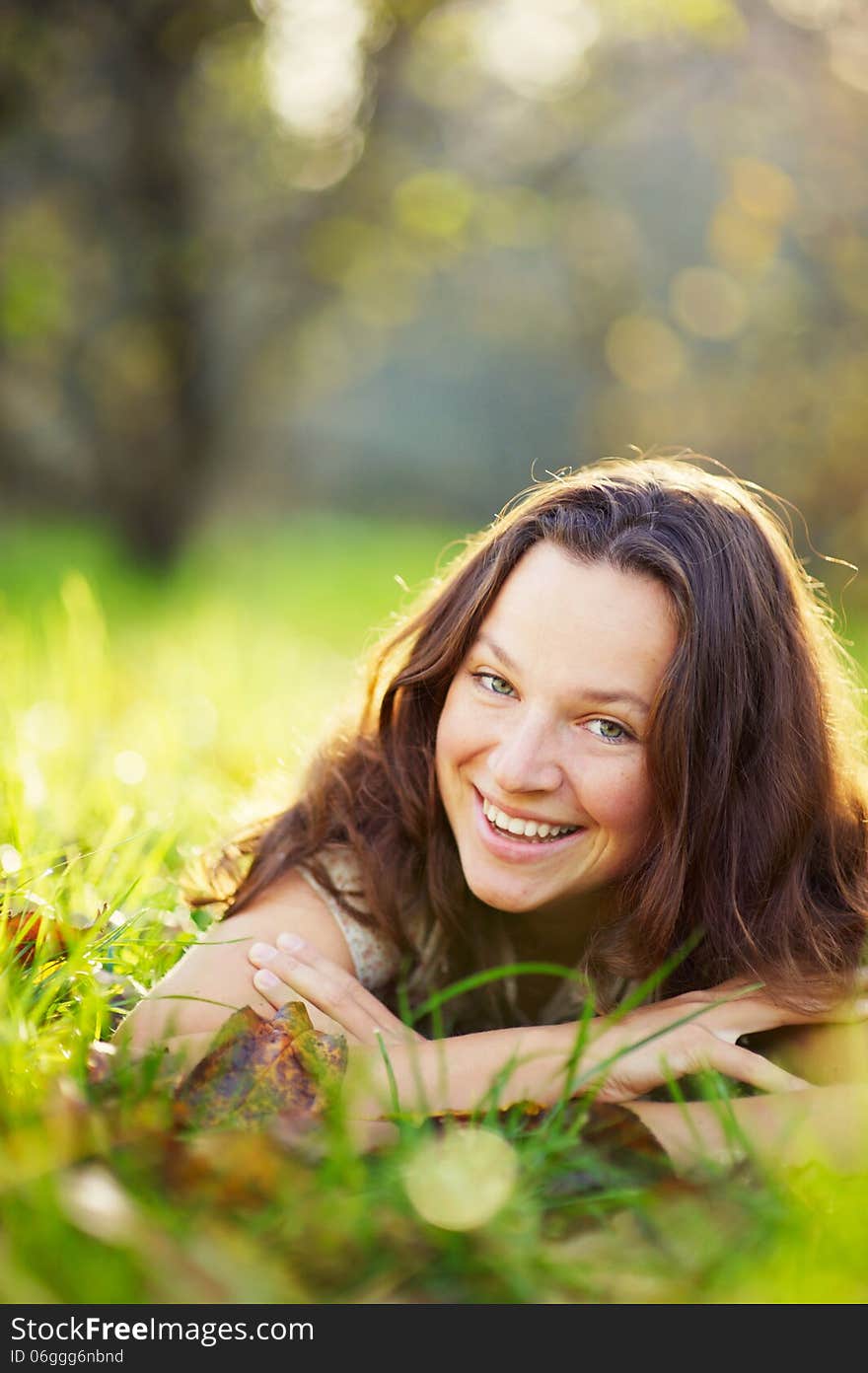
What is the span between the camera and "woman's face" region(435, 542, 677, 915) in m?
2.18

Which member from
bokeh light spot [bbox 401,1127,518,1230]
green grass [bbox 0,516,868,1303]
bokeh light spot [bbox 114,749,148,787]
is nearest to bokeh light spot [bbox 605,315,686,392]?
bokeh light spot [bbox 114,749,148,787]

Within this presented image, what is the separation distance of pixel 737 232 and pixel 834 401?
5.39ft

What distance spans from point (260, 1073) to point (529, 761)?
0.71 metres

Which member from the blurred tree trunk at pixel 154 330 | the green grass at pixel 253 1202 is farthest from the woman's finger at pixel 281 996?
the blurred tree trunk at pixel 154 330

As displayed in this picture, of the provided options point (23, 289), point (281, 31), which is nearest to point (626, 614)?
point (23, 289)

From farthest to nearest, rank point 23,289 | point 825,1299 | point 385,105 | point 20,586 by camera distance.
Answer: point 385,105
point 20,586
point 23,289
point 825,1299

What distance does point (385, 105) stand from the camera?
8312 millimetres

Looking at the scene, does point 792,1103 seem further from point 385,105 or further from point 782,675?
point 385,105

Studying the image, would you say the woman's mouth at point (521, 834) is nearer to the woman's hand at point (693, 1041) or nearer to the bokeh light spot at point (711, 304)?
the woman's hand at point (693, 1041)

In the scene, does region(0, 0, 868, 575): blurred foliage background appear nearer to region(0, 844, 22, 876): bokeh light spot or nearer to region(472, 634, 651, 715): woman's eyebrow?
region(0, 844, 22, 876): bokeh light spot

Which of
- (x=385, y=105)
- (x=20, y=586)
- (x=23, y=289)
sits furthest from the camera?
(x=385, y=105)

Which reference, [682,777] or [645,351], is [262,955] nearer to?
[682,777]

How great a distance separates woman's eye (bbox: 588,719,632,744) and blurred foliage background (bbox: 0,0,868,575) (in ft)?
17.5

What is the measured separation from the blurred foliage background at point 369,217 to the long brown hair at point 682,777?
4.91 m
